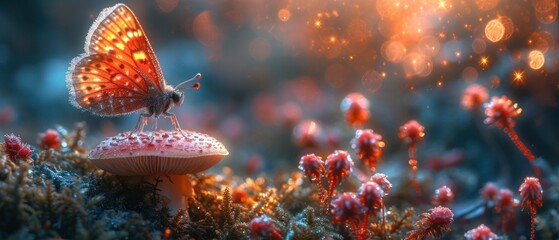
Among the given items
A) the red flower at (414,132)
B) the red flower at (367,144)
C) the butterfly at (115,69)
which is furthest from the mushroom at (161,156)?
the red flower at (414,132)

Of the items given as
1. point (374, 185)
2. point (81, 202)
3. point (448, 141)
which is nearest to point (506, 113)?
point (374, 185)

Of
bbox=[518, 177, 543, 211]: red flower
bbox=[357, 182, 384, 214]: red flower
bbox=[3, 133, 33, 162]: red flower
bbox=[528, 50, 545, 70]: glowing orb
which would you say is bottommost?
bbox=[357, 182, 384, 214]: red flower

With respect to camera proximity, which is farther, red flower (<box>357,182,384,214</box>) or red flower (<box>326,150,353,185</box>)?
red flower (<box>326,150,353,185</box>)

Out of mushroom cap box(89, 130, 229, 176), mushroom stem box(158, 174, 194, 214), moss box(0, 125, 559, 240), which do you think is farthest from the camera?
mushroom stem box(158, 174, 194, 214)

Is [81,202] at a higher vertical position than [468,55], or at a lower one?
lower

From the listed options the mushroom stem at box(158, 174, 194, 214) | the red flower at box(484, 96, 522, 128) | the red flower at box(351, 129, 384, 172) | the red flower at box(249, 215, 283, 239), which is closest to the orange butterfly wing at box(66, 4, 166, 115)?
the mushroom stem at box(158, 174, 194, 214)

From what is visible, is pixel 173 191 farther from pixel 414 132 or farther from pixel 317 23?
pixel 317 23

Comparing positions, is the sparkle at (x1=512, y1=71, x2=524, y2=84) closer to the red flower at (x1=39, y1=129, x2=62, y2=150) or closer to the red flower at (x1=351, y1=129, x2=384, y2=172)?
the red flower at (x1=351, y1=129, x2=384, y2=172)

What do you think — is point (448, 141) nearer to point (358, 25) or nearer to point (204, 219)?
point (358, 25)
